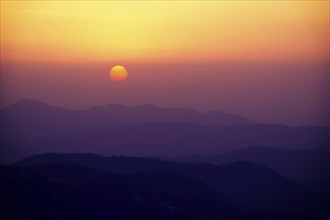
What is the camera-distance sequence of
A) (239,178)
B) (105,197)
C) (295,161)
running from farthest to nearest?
(295,161) → (239,178) → (105,197)

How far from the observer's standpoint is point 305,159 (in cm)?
14300

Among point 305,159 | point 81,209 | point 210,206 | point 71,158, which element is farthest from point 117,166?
point 305,159

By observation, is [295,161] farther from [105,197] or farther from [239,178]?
[105,197]

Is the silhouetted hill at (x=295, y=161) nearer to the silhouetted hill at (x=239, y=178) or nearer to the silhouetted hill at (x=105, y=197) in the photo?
the silhouetted hill at (x=239, y=178)

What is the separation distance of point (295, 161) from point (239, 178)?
4343 cm

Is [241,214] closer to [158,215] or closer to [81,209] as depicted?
[158,215]

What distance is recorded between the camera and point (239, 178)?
110625mm

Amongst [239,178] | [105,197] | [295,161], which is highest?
[105,197]

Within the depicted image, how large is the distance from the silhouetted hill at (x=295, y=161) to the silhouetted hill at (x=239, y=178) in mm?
10435

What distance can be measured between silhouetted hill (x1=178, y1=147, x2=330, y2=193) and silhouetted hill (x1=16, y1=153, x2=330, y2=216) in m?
10.4

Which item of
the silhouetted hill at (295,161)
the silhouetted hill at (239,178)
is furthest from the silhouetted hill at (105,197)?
the silhouetted hill at (295,161)

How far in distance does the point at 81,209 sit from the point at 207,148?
13765 cm

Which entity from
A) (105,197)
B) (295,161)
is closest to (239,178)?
(295,161)

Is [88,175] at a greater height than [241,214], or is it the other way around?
[88,175]
